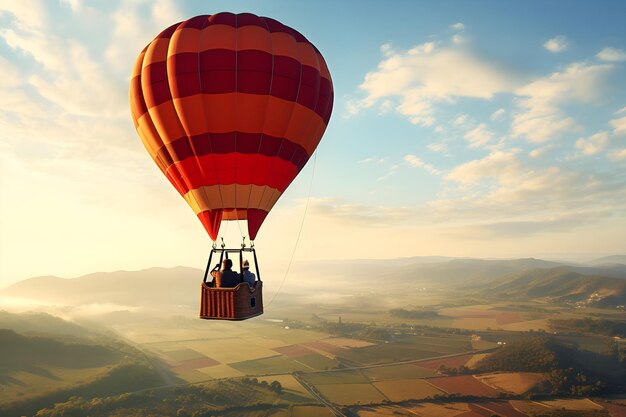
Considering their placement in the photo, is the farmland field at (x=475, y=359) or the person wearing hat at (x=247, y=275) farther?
the farmland field at (x=475, y=359)

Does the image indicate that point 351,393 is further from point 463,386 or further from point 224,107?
point 224,107

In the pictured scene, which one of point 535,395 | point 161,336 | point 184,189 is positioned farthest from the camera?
point 161,336

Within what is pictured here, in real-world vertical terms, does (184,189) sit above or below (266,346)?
above

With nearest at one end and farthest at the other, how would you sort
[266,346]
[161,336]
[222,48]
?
[222,48] → [266,346] → [161,336]

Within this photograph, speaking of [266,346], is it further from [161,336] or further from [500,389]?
[500,389]

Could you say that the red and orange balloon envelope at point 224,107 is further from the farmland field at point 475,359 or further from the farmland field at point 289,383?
the farmland field at point 475,359

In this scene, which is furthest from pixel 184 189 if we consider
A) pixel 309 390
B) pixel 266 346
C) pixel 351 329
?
pixel 351 329

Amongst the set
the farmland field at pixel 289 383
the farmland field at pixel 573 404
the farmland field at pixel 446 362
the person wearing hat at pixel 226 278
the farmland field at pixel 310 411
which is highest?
the person wearing hat at pixel 226 278

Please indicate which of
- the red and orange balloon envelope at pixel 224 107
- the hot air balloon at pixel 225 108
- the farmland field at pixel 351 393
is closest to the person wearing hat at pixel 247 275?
the hot air balloon at pixel 225 108
